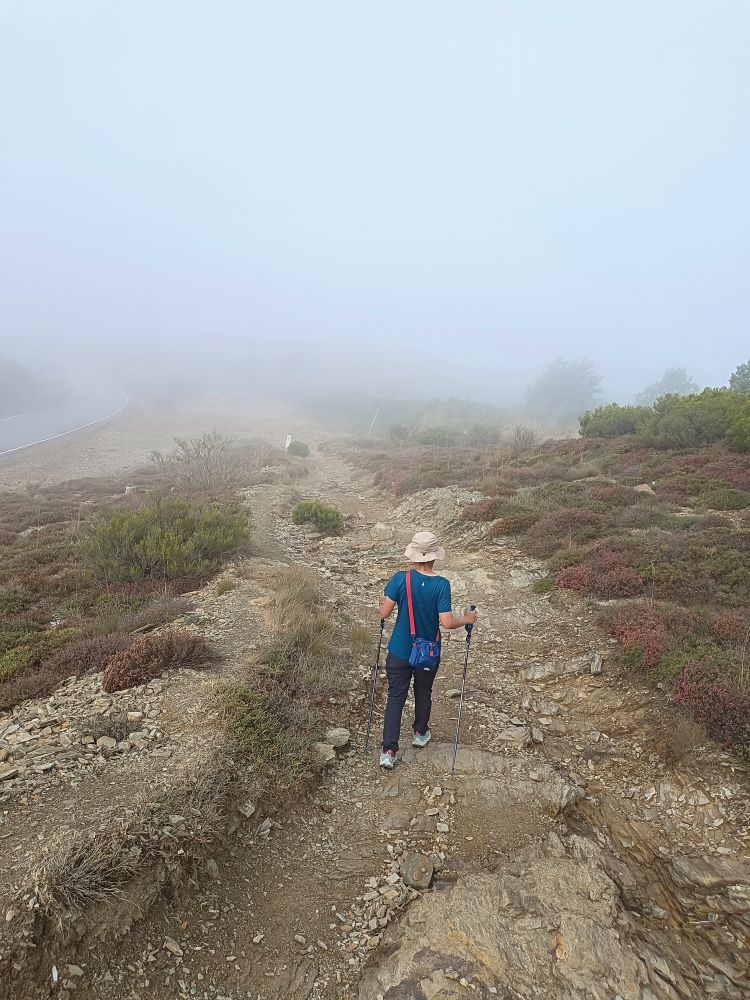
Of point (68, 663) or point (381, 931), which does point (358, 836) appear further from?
point (68, 663)

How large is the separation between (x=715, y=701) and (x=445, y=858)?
3.58 meters

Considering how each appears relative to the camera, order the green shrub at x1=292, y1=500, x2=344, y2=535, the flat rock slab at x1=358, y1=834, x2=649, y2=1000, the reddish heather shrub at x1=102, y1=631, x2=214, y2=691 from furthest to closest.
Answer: the green shrub at x1=292, y1=500, x2=344, y2=535 → the reddish heather shrub at x1=102, y1=631, x2=214, y2=691 → the flat rock slab at x1=358, y1=834, x2=649, y2=1000

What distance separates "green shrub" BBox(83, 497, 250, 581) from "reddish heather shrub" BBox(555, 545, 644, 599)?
→ 7469 millimetres

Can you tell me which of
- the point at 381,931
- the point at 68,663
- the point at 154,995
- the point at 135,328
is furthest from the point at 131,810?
the point at 135,328

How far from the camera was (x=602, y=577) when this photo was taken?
30.9 ft

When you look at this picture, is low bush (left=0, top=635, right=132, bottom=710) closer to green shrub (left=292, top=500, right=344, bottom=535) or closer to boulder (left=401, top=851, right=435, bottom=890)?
boulder (left=401, top=851, right=435, bottom=890)

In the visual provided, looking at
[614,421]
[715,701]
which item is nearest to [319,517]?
[715,701]

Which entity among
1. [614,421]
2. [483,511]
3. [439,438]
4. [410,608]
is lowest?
[439,438]

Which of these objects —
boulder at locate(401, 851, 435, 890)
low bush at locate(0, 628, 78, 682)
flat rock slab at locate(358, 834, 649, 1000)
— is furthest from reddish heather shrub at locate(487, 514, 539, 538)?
low bush at locate(0, 628, 78, 682)

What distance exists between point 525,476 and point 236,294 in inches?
7038

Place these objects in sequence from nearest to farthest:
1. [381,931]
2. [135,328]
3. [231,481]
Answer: [381,931], [231,481], [135,328]

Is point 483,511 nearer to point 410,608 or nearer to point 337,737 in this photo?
point 337,737

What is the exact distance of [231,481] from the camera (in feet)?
69.6

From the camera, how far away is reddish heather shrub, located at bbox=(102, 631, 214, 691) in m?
6.36
